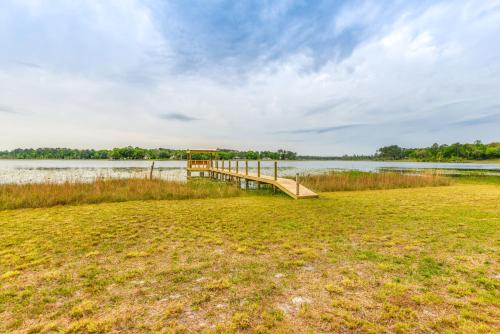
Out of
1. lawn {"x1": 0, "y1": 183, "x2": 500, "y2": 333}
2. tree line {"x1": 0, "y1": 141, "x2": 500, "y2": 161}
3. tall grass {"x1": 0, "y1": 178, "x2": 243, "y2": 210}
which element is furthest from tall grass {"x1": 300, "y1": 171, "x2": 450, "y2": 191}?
tree line {"x1": 0, "y1": 141, "x2": 500, "y2": 161}

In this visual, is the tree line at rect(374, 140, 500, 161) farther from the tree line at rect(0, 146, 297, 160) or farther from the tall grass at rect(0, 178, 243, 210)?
the tall grass at rect(0, 178, 243, 210)

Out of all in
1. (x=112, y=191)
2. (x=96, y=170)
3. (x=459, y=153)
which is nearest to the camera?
(x=112, y=191)

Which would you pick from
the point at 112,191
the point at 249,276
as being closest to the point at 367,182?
the point at 112,191

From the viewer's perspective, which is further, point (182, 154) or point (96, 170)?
point (182, 154)

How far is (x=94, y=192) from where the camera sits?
1116cm

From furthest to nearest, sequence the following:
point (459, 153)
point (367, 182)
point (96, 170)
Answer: point (459, 153)
point (96, 170)
point (367, 182)

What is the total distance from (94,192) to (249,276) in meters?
10.2

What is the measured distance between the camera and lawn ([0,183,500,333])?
253 cm

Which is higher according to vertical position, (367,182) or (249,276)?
(367,182)

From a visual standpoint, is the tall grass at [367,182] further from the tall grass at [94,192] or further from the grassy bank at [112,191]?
the tall grass at [94,192]

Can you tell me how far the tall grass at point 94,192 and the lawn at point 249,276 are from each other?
3759 mm

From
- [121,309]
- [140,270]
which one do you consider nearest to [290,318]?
[121,309]

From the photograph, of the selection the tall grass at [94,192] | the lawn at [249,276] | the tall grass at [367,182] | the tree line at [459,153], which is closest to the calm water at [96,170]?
the tall grass at [94,192]

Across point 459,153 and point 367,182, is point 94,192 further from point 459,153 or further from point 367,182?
point 459,153
